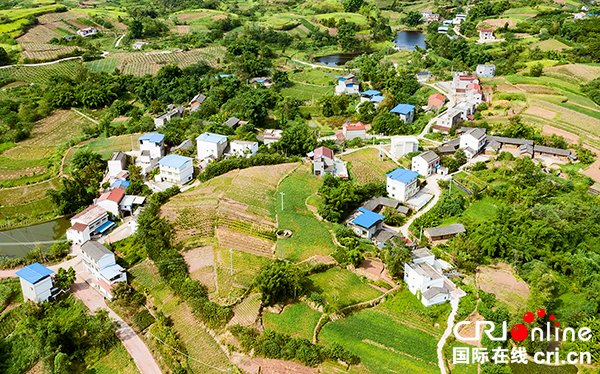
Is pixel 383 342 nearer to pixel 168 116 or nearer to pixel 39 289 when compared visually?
pixel 39 289

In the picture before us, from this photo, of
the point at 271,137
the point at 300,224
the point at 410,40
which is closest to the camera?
the point at 300,224

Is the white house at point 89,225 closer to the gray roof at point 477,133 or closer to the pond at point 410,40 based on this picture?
the gray roof at point 477,133

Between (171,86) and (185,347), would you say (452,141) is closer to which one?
(185,347)

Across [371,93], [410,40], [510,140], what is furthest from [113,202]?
[410,40]

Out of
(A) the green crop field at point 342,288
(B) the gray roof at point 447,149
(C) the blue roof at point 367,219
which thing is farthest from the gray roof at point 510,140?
(A) the green crop field at point 342,288

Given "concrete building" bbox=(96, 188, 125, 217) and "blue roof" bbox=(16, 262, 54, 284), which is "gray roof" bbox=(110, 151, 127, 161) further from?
"blue roof" bbox=(16, 262, 54, 284)

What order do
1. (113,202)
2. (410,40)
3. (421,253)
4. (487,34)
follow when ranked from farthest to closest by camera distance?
1. (410,40)
2. (487,34)
3. (113,202)
4. (421,253)
